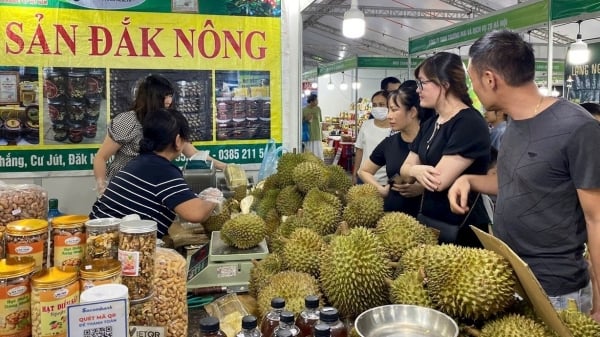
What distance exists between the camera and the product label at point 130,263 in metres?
1.00

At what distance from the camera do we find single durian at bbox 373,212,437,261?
1354mm

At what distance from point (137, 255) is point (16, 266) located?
213 millimetres

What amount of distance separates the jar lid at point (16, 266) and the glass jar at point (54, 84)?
3.13 metres

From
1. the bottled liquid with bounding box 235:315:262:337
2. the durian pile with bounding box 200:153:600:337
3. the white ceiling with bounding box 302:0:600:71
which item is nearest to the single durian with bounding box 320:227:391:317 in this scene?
A: the durian pile with bounding box 200:153:600:337

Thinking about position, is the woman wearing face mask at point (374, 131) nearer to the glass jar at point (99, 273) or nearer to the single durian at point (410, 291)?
the single durian at point (410, 291)

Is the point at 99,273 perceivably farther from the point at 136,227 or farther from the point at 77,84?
the point at 77,84

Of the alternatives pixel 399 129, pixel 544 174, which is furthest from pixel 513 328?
pixel 399 129

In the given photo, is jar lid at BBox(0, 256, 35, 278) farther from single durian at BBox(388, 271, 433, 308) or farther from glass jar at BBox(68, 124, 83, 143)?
glass jar at BBox(68, 124, 83, 143)

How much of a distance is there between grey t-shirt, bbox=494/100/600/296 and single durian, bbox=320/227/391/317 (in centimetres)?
58

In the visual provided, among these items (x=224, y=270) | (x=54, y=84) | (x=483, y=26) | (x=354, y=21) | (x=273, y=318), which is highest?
(x=483, y=26)

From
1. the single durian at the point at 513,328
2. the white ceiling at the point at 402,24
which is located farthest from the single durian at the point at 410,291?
the white ceiling at the point at 402,24

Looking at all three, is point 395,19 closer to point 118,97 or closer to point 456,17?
point 456,17

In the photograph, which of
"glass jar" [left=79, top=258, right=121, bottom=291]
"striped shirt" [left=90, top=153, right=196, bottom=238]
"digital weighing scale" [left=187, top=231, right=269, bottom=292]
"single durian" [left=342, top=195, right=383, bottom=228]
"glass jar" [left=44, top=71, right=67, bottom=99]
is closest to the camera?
"glass jar" [left=79, top=258, right=121, bottom=291]

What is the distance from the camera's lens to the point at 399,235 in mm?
1380
